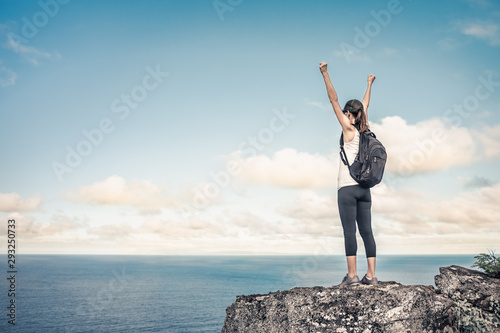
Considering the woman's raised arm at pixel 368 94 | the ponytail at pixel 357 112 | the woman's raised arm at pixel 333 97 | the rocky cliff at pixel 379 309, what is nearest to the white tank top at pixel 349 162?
the ponytail at pixel 357 112

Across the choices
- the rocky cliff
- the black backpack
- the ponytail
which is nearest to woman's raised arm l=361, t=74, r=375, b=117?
Answer: the ponytail

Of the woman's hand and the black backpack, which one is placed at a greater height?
the woman's hand

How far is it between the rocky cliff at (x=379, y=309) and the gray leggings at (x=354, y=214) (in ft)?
2.14

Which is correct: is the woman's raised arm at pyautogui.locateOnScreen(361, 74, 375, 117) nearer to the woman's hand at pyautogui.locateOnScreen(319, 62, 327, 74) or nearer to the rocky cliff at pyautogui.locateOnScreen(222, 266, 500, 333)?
the woman's hand at pyautogui.locateOnScreen(319, 62, 327, 74)

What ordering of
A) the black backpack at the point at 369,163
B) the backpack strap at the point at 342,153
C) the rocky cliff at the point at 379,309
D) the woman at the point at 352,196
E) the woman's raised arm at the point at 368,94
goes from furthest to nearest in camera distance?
1. the woman's raised arm at the point at 368,94
2. the backpack strap at the point at 342,153
3. the woman at the point at 352,196
4. the black backpack at the point at 369,163
5. the rocky cliff at the point at 379,309

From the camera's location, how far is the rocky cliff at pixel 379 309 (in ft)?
16.8

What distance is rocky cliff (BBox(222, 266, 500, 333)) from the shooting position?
5.13m

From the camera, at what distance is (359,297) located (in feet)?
17.7

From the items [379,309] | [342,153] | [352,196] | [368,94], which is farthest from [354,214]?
[368,94]

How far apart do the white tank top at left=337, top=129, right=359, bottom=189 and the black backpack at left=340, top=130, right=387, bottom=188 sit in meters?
0.06

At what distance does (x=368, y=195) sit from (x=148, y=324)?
72.4 meters

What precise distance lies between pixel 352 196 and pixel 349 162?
0.57m

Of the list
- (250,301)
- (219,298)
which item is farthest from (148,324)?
(250,301)

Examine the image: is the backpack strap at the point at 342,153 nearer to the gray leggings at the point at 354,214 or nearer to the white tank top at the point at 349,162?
the white tank top at the point at 349,162
